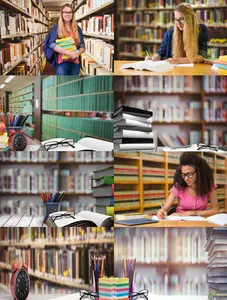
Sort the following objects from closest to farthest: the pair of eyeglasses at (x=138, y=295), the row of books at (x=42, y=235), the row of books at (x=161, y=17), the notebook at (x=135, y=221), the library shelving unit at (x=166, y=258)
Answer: the pair of eyeglasses at (x=138, y=295) → the notebook at (x=135, y=221) → the row of books at (x=161, y=17) → the library shelving unit at (x=166, y=258) → the row of books at (x=42, y=235)

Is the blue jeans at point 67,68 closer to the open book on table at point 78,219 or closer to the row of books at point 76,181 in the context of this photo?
the row of books at point 76,181

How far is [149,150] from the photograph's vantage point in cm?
475

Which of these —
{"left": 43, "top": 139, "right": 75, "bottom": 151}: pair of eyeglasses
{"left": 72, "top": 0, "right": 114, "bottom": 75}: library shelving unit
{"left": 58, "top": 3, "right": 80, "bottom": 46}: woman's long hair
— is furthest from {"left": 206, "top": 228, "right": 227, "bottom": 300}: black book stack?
{"left": 58, "top": 3, "right": 80, "bottom": 46}: woman's long hair

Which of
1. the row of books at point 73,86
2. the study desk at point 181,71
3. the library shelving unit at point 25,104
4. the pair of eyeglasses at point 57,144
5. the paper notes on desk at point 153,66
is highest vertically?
the paper notes on desk at point 153,66

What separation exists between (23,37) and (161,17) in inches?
34.1

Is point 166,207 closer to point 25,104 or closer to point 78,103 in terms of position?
point 78,103

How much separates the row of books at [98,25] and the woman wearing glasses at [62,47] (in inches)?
1.7

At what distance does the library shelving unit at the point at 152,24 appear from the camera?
482 centimetres

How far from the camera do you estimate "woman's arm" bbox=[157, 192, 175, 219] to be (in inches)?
187

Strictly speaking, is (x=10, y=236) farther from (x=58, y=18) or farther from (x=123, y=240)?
(x=58, y=18)

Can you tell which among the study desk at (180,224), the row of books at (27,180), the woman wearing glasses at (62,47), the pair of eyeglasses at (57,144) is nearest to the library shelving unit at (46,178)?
the row of books at (27,180)

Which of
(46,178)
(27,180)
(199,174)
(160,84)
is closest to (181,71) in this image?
(160,84)

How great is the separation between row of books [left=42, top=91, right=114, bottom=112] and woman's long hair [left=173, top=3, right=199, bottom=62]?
21.1 inches

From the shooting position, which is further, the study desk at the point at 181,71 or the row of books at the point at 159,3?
the row of books at the point at 159,3
